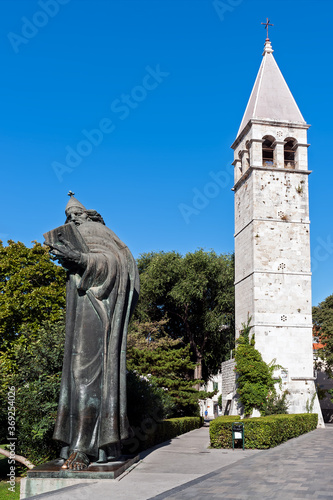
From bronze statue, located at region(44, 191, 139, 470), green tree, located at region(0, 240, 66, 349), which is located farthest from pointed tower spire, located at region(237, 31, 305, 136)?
bronze statue, located at region(44, 191, 139, 470)

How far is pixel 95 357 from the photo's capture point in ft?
22.8

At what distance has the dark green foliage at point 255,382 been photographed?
90.0 feet

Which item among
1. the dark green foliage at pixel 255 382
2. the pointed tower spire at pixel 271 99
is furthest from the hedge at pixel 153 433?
the pointed tower spire at pixel 271 99

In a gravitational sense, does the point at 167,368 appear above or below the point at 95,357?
below

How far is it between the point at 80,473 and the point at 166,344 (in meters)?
21.4

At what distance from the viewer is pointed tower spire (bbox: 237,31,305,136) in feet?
106

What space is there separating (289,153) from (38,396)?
85.5 ft

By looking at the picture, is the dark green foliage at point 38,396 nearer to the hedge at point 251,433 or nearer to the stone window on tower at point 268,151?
the hedge at point 251,433

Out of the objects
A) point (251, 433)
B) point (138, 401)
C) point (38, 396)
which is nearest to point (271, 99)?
point (251, 433)

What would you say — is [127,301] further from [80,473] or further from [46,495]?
[46,495]

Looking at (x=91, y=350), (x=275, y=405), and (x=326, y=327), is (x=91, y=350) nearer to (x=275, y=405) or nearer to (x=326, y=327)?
(x=275, y=405)

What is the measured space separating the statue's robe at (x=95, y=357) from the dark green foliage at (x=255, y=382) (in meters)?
21.7

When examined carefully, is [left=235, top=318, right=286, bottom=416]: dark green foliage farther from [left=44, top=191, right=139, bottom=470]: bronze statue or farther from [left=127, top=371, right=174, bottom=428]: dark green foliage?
[left=44, top=191, right=139, bottom=470]: bronze statue

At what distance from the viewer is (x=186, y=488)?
6273 millimetres
